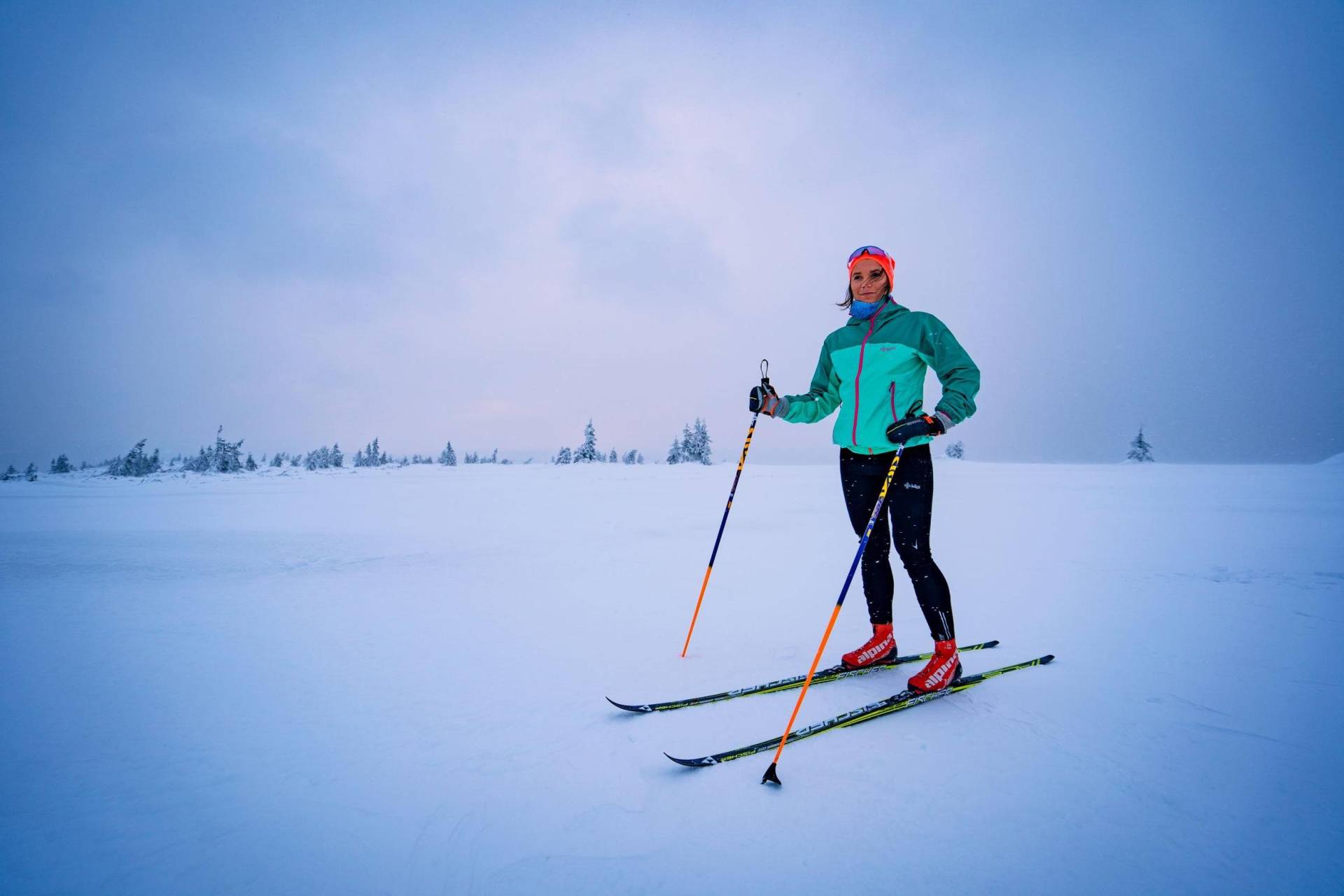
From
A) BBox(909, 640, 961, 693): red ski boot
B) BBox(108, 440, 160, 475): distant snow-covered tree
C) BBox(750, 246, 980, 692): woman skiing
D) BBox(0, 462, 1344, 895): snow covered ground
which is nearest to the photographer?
BBox(0, 462, 1344, 895): snow covered ground

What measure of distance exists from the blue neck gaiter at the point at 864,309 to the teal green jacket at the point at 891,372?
0.11ft

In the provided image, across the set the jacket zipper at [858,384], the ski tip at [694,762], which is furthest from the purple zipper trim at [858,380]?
the ski tip at [694,762]

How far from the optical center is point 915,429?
2.84 meters

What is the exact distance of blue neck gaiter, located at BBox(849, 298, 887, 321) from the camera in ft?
11.5

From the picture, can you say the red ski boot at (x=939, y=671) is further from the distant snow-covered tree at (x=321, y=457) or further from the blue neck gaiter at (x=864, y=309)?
the distant snow-covered tree at (x=321, y=457)

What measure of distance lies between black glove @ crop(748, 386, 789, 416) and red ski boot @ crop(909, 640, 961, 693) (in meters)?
1.98

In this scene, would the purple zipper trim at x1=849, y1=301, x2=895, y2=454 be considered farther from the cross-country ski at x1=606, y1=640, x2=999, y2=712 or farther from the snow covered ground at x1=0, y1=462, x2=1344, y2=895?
the snow covered ground at x1=0, y1=462, x2=1344, y2=895

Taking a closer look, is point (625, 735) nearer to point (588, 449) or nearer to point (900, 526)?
point (900, 526)

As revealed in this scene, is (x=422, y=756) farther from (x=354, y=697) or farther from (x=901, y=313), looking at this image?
(x=901, y=313)

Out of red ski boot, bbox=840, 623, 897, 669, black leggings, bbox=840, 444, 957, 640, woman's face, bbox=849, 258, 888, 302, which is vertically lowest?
red ski boot, bbox=840, 623, 897, 669

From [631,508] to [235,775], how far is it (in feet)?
39.2

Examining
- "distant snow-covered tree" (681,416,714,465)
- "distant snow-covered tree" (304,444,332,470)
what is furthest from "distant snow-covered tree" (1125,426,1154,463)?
"distant snow-covered tree" (304,444,332,470)

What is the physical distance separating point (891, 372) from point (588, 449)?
34723 mm

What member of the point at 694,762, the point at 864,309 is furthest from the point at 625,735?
the point at 864,309
